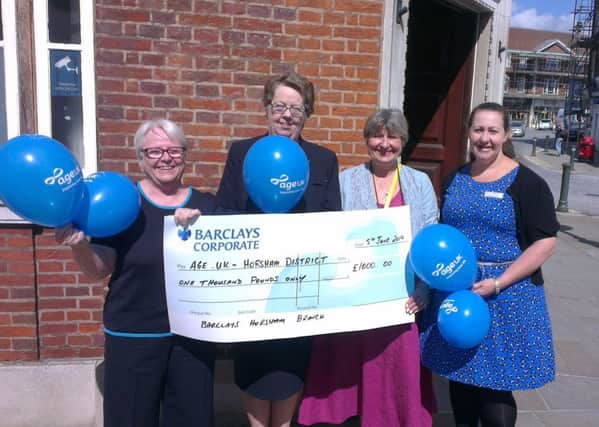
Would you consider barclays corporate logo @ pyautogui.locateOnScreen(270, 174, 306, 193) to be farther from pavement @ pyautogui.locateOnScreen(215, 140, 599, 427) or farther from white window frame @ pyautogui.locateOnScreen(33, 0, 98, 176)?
pavement @ pyautogui.locateOnScreen(215, 140, 599, 427)

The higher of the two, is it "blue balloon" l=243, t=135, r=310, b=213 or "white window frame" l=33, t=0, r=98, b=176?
"white window frame" l=33, t=0, r=98, b=176

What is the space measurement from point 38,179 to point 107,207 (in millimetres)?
254

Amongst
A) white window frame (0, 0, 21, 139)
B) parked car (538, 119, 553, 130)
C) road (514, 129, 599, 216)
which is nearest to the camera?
Result: white window frame (0, 0, 21, 139)

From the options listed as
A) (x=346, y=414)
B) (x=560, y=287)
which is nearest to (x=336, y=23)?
(x=346, y=414)

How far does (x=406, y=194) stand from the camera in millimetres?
2561

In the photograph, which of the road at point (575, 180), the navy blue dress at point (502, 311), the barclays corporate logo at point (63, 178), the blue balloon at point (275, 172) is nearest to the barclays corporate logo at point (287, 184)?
the blue balloon at point (275, 172)

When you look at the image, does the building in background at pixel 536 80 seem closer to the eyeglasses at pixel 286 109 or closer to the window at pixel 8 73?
the window at pixel 8 73

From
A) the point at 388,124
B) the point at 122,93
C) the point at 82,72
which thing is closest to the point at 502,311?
the point at 388,124

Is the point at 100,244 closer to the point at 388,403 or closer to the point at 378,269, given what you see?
the point at 378,269

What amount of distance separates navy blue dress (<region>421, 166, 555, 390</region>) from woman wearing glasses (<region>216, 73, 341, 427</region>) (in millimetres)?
675

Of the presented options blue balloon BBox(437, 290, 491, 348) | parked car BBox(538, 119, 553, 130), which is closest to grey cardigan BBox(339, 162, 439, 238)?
blue balloon BBox(437, 290, 491, 348)

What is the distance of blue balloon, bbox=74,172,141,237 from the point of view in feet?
6.48

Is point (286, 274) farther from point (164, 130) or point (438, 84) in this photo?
point (438, 84)

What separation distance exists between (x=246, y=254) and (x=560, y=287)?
19.6ft
